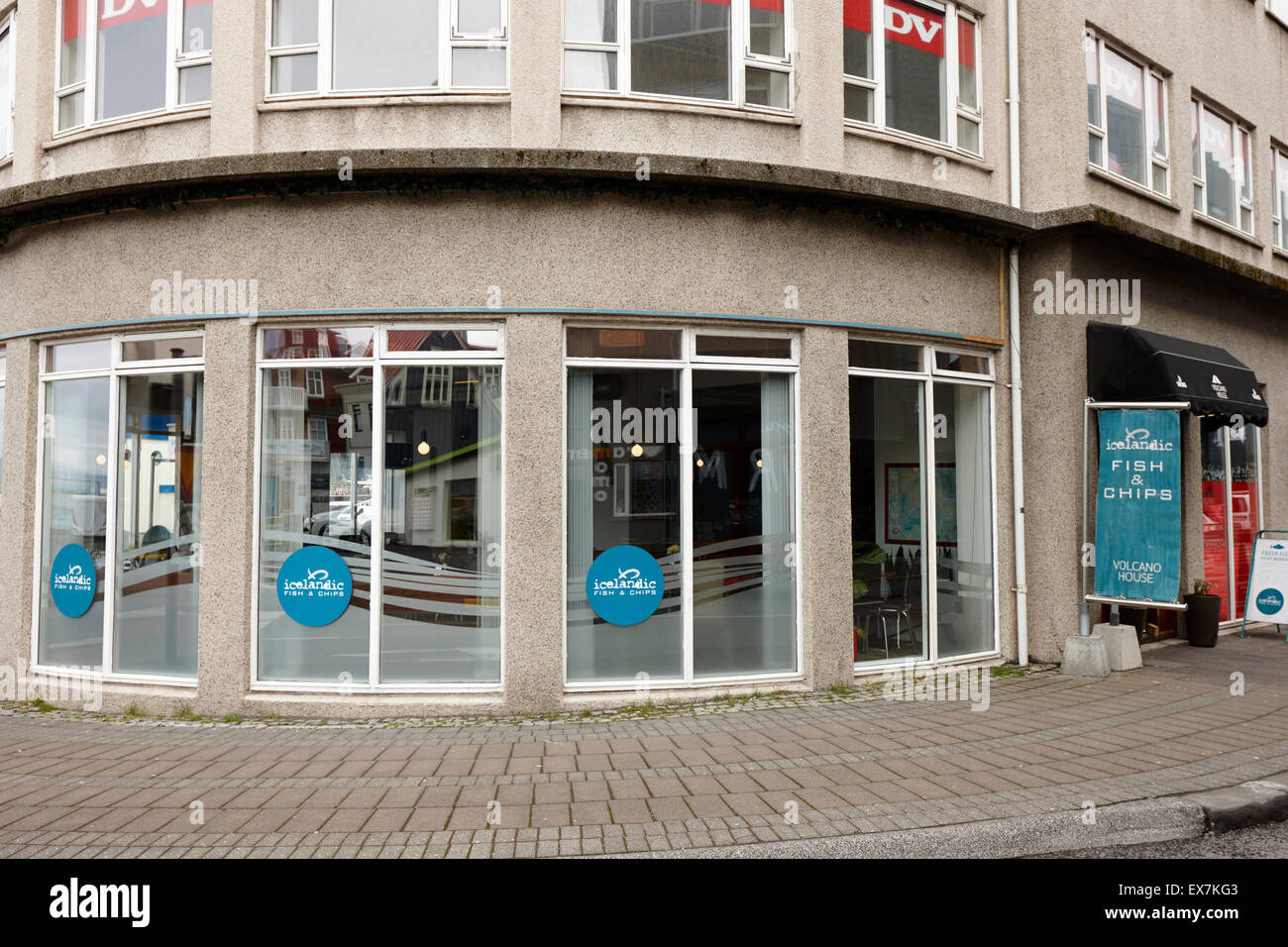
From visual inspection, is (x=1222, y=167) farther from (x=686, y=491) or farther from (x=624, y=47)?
(x=686, y=491)

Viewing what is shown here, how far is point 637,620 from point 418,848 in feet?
11.8

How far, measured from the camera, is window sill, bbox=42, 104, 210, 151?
27.5 ft

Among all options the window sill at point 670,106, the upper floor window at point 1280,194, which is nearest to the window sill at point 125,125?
the window sill at point 670,106

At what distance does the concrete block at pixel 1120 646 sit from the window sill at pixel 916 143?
5247 mm

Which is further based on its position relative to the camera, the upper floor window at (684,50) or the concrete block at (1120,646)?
the concrete block at (1120,646)

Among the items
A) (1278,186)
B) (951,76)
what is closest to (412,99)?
(951,76)

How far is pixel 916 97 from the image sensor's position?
31.3 ft

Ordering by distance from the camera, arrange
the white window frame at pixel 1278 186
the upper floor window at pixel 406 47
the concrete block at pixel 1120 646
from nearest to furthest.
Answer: the upper floor window at pixel 406 47 → the concrete block at pixel 1120 646 → the white window frame at pixel 1278 186

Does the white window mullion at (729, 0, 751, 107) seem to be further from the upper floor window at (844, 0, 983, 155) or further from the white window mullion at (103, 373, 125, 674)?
the white window mullion at (103, 373, 125, 674)

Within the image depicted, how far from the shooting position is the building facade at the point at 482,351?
306 inches

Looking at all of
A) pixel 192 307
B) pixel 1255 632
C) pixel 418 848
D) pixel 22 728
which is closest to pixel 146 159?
pixel 192 307

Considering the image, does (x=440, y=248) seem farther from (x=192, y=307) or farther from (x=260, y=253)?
(x=192, y=307)

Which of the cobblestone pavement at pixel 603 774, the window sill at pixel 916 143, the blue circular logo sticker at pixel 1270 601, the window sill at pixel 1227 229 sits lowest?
the cobblestone pavement at pixel 603 774

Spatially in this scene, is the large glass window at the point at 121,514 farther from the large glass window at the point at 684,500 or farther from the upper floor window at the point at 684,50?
the upper floor window at the point at 684,50
